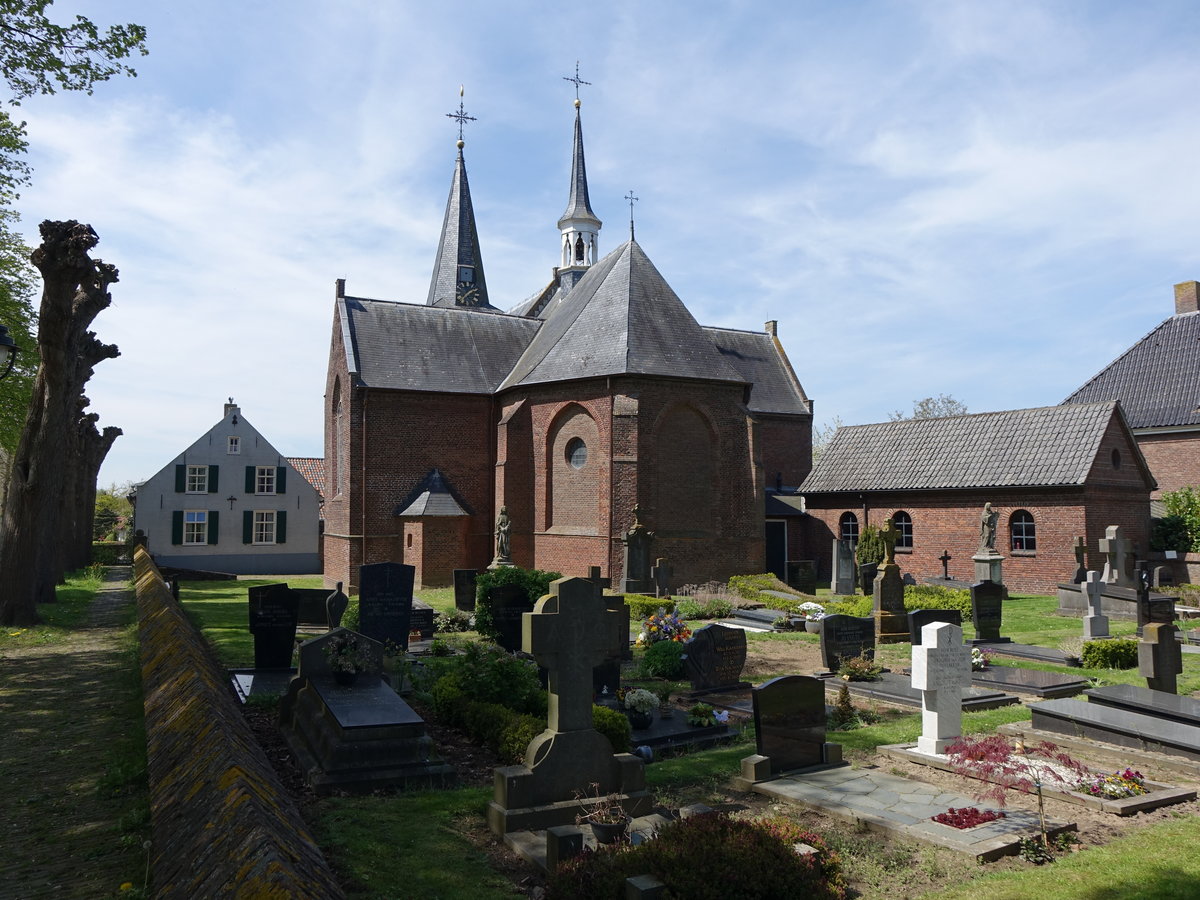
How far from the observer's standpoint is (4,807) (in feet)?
20.8

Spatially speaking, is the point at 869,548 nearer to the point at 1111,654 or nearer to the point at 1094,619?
→ the point at 1094,619

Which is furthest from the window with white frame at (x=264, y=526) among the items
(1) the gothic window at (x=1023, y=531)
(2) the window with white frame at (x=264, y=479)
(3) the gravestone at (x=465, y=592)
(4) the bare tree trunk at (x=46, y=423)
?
(1) the gothic window at (x=1023, y=531)

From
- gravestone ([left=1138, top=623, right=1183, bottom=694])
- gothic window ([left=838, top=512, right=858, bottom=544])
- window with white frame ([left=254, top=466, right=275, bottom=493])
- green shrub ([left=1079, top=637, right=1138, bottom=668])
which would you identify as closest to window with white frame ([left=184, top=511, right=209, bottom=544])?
window with white frame ([left=254, top=466, right=275, bottom=493])

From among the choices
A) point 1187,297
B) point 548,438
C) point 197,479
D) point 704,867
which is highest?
point 1187,297

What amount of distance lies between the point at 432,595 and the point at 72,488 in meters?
12.1

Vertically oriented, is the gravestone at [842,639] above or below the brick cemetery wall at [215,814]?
below

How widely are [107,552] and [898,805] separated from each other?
44793 millimetres

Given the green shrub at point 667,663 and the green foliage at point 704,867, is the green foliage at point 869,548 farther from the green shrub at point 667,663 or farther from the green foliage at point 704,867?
the green foliage at point 704,867

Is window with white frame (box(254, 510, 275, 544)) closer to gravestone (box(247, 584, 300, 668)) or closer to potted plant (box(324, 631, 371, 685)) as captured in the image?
gravestone (box(247, 584, 300, 668))

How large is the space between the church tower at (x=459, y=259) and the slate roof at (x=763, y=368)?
1159cm

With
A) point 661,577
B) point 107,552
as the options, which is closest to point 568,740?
point 661,577

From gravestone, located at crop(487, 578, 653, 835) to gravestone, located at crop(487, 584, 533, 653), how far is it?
759cm

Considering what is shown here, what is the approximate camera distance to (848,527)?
2970 cm

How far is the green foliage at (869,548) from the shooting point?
84.4 feet
